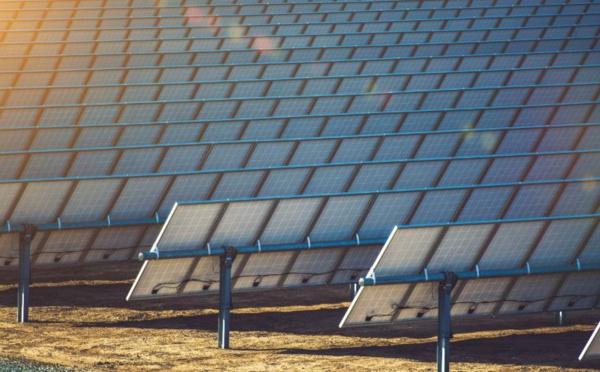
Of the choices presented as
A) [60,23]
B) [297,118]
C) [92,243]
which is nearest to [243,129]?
[297,118]

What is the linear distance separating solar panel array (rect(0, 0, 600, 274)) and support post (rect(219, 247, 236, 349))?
102 inches

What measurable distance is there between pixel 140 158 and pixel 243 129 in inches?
164

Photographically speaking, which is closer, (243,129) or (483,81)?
(243,129)

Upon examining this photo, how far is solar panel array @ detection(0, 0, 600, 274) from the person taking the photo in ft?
64.7

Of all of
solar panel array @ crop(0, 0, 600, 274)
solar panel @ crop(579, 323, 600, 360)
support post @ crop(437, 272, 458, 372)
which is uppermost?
solar panel array @ crop(0, 0, 600, 274)

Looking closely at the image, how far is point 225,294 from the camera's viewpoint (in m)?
17.4

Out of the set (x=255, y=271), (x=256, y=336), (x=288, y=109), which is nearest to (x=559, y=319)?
(x=256, y=336)

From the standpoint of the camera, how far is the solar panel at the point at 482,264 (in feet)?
51.3

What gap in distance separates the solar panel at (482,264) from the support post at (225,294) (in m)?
2.36

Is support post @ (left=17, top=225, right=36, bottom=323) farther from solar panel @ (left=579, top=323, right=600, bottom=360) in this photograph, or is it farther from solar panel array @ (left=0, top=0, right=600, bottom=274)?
solar panel @ (left=579, top=323, right=600, bottom=360)

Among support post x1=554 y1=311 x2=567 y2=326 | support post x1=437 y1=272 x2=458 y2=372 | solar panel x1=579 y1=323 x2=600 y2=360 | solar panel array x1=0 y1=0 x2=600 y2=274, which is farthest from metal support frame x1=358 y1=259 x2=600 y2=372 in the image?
support post x1=554 y1=311 x2=567 y2=326

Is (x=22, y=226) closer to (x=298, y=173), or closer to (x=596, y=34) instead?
(x=298, y=173)

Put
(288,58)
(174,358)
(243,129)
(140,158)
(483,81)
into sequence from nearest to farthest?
(174,358)
(140,158)
(243,129)
(483,81)
(288,58)

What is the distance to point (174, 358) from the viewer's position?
54.2 ft
